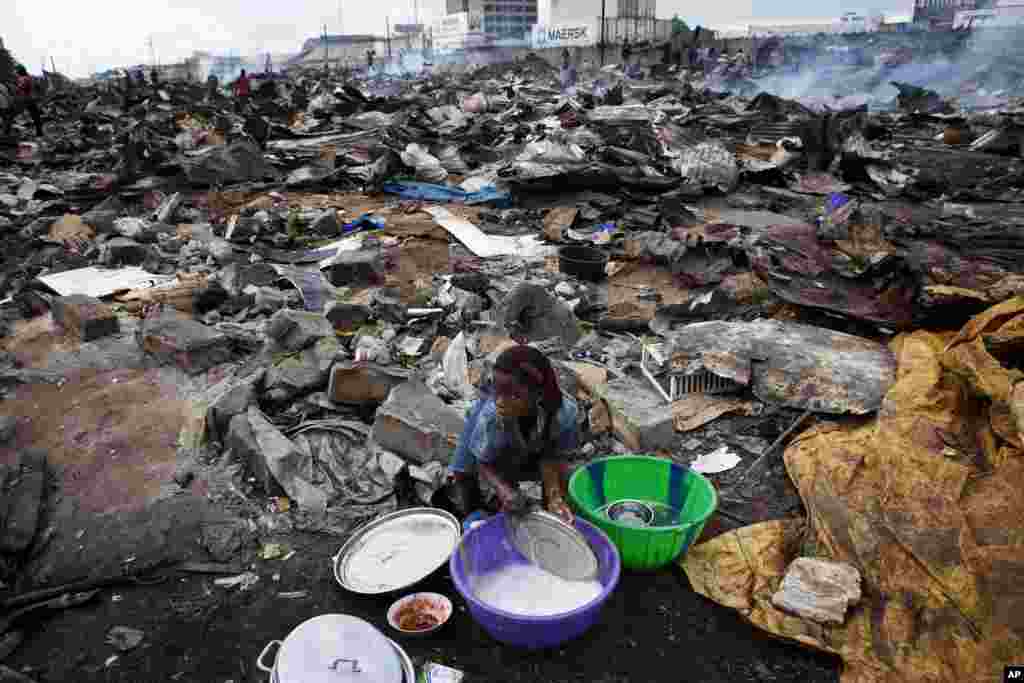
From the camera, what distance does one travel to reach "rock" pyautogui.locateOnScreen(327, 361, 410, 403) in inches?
134

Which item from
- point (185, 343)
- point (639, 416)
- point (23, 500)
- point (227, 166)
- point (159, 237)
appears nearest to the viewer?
point (23, 500)

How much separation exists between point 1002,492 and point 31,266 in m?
7.80

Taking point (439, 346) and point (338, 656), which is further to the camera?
point (439, 346)

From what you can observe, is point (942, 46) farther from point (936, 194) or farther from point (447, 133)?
point (447, 133)

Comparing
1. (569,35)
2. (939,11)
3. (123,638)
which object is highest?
(939,11)

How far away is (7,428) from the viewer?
339cm

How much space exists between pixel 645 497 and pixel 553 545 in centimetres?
63

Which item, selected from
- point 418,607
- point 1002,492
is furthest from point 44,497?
point 1002,492

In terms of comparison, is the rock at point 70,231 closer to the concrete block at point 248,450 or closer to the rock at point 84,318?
the rock at point 84,318

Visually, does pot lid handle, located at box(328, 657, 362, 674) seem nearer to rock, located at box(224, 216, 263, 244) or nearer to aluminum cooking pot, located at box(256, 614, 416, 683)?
aluminum cooking pot, located at box(256, 614, 416, 683)

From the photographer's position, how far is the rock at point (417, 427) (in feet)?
9.66

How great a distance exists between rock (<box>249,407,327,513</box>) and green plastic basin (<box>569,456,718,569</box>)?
1.20 meters

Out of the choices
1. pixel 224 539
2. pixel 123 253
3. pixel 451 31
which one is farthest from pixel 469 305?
pixel 451 31

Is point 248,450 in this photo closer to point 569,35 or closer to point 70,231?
point 70,231
